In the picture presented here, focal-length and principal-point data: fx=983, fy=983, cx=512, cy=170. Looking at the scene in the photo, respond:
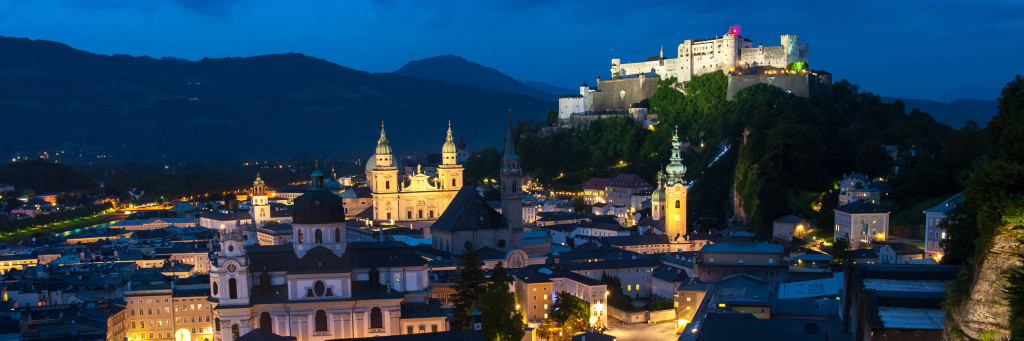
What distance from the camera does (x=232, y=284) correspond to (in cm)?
2758

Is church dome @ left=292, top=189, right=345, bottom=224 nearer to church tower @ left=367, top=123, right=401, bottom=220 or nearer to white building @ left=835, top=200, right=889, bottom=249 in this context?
white building @ left=835, top=200, right=889, bottom=249

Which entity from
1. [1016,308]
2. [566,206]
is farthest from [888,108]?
[1016,308]

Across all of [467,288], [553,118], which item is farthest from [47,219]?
[467,288]

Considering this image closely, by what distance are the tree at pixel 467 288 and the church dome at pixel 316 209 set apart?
4.29 metres

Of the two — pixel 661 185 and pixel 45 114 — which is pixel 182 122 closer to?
pixel 45 114

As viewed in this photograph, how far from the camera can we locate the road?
31.6 metres

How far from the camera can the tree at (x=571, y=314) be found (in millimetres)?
31391

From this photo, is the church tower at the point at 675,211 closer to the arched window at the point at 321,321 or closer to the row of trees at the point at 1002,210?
the arched window at the point at 321,321

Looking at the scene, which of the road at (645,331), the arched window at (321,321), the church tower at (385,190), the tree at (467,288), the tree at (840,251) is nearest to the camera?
the arched window at (321,321)

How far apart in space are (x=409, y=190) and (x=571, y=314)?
25674 millimetres

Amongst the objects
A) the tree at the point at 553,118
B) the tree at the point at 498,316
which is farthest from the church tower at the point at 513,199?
the tree at the point at 553,118

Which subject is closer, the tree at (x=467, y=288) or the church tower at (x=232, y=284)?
the church tower at (x=232, y=284)

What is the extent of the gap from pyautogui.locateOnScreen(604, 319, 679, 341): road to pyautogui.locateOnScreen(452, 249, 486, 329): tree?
494cm

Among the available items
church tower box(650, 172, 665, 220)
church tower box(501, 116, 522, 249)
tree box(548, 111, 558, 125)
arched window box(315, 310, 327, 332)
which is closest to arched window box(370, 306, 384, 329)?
arched window box(315, 310, 327, 332)
